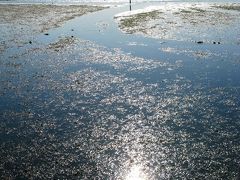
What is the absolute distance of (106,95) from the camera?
29.4 metres

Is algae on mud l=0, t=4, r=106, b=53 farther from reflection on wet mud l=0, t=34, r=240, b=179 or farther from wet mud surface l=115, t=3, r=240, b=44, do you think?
reflection on wet mud l=0, t=34, r=240, b=179

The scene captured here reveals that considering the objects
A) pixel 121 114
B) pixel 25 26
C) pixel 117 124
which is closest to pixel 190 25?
pixel 25 26

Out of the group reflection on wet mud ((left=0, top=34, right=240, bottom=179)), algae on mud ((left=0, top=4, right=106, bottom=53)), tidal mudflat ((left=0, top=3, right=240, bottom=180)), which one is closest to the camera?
reflection on wet mud ((left=0, top=34, right=240, bottom=179))

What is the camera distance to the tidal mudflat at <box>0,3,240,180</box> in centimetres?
1911

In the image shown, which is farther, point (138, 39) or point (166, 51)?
point (138, 39)

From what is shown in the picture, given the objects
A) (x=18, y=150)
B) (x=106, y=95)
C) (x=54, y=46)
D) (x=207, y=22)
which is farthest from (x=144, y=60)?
(x=207, y=22)

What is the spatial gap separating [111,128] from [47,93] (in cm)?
920

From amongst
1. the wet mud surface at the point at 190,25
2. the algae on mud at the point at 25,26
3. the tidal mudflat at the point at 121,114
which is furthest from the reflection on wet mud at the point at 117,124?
the wet mud surface at the point at 190,25

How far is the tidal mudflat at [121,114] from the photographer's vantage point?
62.7ft

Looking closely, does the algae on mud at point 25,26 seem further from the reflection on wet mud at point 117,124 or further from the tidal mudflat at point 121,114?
the reflection on wet mud at point 117,124

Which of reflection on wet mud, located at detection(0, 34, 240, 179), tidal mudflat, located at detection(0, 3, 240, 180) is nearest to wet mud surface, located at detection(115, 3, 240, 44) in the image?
tidal mudflat, located at detection(0, 3, 240, 180)

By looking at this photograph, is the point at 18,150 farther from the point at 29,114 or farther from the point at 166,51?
the point at 166,51

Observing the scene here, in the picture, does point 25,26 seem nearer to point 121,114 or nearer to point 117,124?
point 121,114

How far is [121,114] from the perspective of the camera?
25.6 meters
